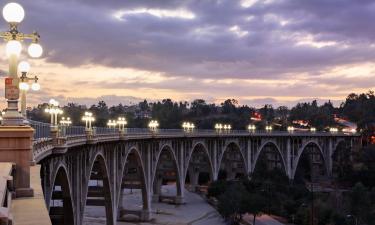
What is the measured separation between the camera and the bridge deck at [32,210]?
6.77 m

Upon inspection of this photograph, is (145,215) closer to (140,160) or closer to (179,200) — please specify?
(140,160)

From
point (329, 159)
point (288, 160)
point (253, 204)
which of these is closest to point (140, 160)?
point (253, 204)

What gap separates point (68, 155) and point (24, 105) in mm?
13627

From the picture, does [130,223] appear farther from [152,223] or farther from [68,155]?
[68,155]

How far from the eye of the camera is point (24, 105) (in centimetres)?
1625

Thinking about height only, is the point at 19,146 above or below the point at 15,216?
above

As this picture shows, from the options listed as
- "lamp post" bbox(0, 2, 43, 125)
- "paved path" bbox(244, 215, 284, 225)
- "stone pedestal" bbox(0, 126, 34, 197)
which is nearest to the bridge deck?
"stone pedestal" bbox(0, 126, 34, 197)

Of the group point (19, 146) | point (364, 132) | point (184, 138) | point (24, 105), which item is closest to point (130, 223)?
point (184, 138)

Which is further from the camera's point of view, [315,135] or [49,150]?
[315,135]

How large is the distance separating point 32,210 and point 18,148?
2.90m

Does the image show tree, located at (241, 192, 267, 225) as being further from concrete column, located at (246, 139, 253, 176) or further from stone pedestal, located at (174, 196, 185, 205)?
concrete column, located at (246, 139, 253, 176)

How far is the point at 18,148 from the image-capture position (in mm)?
10383

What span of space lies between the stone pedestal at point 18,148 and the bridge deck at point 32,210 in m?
0.24

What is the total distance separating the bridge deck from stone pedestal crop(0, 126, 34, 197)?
24 cm
